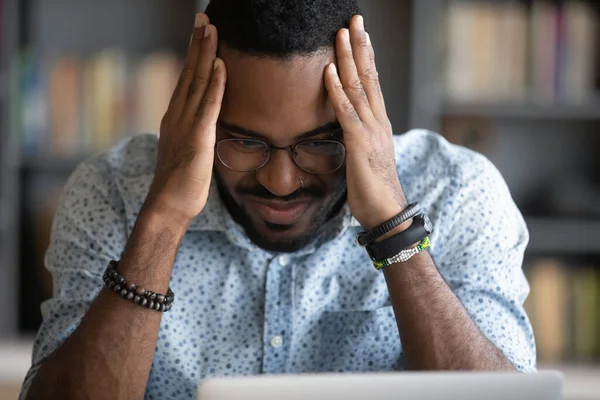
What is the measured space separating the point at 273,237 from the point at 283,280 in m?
0.09

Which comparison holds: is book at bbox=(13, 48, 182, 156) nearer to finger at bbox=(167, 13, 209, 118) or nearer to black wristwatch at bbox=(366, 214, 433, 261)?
finger at bbox=(167, 13, 209, 118)

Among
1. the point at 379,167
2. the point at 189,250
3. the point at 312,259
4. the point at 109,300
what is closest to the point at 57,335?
the point at 109,300

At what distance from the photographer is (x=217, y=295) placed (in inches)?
56.3

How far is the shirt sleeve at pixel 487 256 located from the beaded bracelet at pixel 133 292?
17.8 inches

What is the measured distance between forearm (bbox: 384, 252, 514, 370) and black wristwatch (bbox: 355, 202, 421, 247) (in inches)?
2.0

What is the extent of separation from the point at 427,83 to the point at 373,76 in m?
1.22

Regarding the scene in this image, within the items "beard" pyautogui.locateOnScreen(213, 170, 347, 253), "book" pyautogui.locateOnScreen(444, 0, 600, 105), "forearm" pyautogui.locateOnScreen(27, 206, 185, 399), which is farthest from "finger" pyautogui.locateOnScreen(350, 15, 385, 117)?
"book" pyautogui.locateOnScreen(444, 0, 600, 105)

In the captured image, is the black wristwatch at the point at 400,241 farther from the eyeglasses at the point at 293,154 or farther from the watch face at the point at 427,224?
the eyeglasses at the point at 293,154

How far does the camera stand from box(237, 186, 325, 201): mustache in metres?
1.30

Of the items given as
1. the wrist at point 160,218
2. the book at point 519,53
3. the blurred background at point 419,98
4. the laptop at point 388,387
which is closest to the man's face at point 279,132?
the wrist at point 160,218

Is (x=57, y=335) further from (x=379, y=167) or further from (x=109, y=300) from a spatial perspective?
(x=379, y=167)

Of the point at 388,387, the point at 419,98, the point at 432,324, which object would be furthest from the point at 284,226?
the point at 419,98

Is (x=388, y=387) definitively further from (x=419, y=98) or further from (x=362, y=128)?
(x=419, y=98)

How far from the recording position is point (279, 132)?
4.10 ft
